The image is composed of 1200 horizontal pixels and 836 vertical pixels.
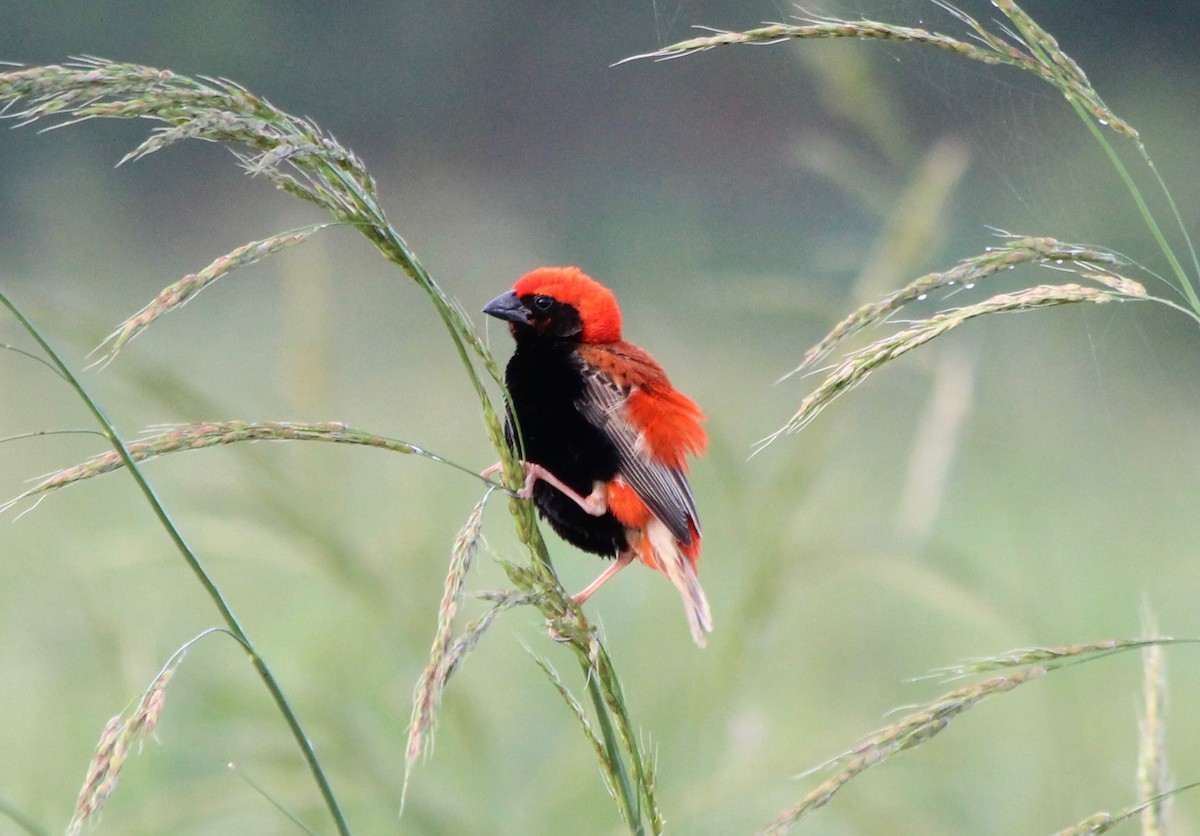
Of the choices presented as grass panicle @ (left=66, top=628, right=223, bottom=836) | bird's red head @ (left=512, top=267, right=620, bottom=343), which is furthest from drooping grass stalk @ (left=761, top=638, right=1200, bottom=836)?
bird's red head @ (left=512, top=267, right=620, bottom=343)

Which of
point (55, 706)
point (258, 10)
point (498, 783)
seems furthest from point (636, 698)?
point (258, 10)

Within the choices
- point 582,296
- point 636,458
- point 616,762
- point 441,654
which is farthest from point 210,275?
point 582,296

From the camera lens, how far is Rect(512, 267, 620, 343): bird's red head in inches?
103

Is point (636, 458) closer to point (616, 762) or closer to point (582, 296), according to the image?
point (582, 296)

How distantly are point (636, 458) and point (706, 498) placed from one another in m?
2.30

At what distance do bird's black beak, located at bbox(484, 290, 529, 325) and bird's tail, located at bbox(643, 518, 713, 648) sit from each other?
489mm

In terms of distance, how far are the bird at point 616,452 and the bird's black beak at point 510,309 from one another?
0.05 m

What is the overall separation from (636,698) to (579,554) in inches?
62.5

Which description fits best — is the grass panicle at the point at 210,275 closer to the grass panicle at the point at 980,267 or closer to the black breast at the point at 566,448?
the grass panicle at the point at 980,267

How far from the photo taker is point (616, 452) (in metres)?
2.41

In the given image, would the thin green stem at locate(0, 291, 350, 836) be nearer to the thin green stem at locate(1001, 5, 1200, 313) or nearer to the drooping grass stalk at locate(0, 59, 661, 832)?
the drooping grass stalk at locate(0, 59, 661, 832)

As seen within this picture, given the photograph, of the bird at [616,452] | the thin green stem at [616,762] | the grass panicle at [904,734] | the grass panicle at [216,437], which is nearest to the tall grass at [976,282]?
the grass panicle at [904,734]

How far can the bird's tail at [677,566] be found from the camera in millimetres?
2406

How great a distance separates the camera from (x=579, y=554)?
195 inches
